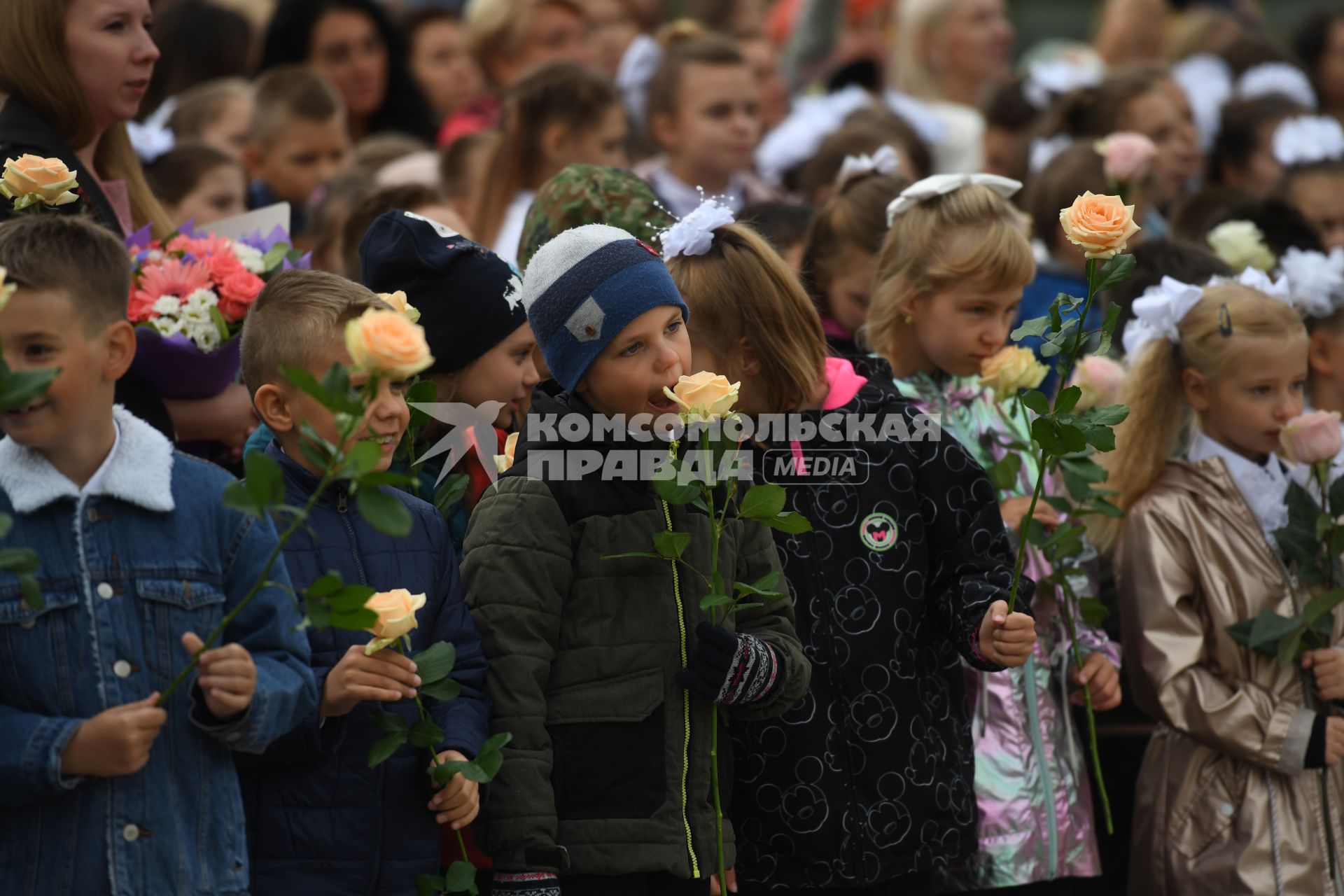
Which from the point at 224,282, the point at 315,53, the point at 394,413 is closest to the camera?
the point at 394,413

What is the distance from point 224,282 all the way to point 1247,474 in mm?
2802

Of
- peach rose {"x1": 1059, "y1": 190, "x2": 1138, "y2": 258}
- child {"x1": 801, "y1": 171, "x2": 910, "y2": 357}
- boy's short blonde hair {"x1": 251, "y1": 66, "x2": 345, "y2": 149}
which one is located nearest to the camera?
peach rose {"x1": 1059, "y1": 190, "x2": 1138, "y2": 258}

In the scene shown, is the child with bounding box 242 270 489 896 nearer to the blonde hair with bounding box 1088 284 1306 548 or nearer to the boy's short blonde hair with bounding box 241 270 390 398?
the boy's short blonde hair with bounding box 241 270 390 398

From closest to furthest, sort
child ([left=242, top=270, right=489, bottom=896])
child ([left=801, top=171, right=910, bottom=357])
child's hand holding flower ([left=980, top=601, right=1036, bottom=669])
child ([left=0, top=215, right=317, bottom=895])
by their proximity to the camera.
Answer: child ([left=0, top=215, right=317, bottom=895]) < child ([left=242, top=270, right=489, bottom=896]) < child's hand holding flower ([left=980, top=601, right=1036, bottom=669]) < child ([left=801, top=171, right=910, bottom=357])

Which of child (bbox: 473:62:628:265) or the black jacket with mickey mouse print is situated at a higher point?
child (bbox: 473:62:628:265)

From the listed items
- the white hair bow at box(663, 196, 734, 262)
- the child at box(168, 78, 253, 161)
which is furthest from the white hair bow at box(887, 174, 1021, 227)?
the child at box(168, 78, 253, 161)

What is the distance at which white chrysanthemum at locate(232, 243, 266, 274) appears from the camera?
398 cm

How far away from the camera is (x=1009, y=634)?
11.8ft

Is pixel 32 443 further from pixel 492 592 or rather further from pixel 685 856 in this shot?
pixel 685 856

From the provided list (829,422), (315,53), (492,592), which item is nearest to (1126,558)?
(829,422)

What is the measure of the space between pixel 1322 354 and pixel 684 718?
2867 millimetres

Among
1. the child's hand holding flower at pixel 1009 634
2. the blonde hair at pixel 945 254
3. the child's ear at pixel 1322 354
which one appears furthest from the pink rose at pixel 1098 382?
the child's hand holding flower at pixel 1009 634

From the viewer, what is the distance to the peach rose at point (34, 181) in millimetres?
3461

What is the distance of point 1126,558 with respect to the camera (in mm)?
4422
